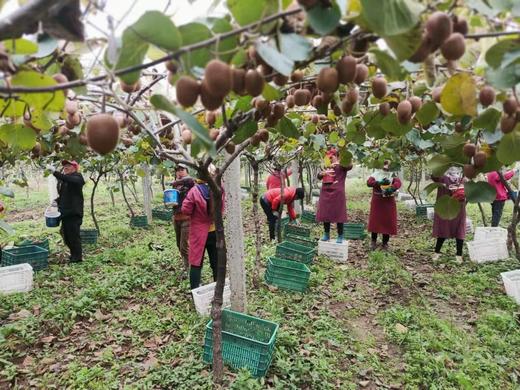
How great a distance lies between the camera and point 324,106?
3.85 ft

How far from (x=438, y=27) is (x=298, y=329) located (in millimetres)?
2970

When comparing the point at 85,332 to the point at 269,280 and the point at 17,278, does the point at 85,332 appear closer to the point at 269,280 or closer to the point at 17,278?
the point at 17,278

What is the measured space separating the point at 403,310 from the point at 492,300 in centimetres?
105

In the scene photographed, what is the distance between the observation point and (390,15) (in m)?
0.61

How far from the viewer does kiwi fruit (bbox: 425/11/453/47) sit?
65 centimetres

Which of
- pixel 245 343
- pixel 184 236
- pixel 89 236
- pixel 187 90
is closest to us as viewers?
pixel 187 90

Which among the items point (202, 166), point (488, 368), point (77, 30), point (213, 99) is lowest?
point (488, 368)

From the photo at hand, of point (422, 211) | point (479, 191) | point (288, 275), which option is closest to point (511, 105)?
point (479, 191)

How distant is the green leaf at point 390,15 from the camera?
598 mm

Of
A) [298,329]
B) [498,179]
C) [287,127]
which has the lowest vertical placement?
[298,329]

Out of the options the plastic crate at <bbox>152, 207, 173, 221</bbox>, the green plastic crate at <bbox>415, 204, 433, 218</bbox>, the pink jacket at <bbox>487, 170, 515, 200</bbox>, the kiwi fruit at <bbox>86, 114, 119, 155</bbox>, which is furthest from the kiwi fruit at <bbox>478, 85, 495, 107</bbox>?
the plastic crate at <bbox>152, 207, 173, 221</bbox>

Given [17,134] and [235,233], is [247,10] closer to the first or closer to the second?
[17,134]

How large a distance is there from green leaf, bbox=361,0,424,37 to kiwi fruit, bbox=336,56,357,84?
0.19 metres

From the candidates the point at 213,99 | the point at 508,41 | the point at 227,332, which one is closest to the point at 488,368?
the point at 227,332
